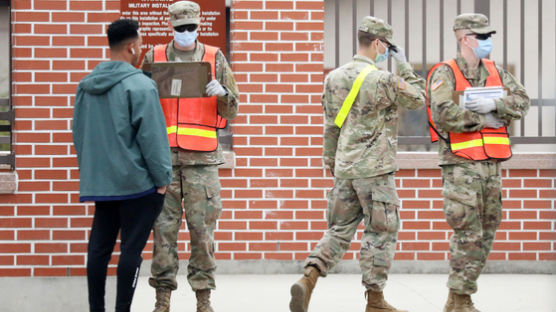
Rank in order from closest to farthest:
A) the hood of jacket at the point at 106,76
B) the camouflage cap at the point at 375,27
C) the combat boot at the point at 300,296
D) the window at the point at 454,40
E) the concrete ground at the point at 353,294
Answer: the hood of jacket at the point at 106,76, the combat boot at the point at 300,296, the camouflage cap at the point at 375,27, the concrete ground at the point at 353,294, the window at the point at 454,40

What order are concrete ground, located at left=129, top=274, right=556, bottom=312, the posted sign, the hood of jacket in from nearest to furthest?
the hood of jacket < concrete ground, located at left=129, top=274, right=556, bottom=312 < the posted sign

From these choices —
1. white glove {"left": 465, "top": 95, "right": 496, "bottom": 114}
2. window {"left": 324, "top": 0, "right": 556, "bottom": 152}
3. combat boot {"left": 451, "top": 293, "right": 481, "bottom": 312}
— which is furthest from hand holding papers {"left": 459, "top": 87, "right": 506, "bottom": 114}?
window {"left": 324, "top": 0, "right": 556, "bottom": 152}

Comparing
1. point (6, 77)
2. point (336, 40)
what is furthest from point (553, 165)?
point (6, 77)

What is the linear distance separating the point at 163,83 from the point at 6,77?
287 cm

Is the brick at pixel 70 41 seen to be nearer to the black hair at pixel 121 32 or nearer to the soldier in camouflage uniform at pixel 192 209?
the soldier in camouflage uniform at pixel 192 209

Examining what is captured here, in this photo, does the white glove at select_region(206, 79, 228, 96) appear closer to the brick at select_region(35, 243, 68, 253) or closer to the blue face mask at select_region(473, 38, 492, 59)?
the brick at select_region(35, 243, 68, 253)

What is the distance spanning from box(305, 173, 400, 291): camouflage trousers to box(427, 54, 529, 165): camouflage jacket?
50 centimetres

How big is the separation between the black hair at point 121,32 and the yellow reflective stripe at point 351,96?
1642 millimetres

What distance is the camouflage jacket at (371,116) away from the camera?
6090 millimetres

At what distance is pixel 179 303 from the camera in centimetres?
689

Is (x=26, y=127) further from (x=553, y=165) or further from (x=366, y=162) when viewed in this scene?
(x=553, y=165)

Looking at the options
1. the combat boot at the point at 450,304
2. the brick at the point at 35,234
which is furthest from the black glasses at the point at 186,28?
the combat boot at the point at 450,304

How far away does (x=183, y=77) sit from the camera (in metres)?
5.93

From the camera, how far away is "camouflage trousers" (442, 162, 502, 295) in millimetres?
6074
